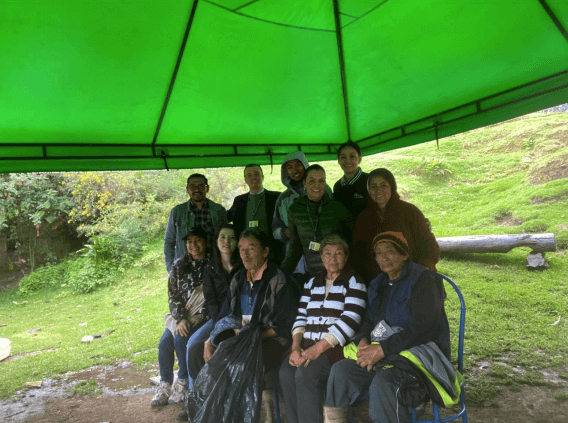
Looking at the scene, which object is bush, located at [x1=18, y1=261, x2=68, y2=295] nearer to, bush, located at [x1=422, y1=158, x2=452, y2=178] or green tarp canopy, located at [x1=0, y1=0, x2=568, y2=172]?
green tarp canopy, located at [x1=0, y1=0, x2=568, y2=172]

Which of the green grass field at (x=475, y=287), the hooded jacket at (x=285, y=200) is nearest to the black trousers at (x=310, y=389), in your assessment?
the hooded jacket at (x=285, y=200)

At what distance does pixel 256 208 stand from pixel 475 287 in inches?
212

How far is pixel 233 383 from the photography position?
2.31m

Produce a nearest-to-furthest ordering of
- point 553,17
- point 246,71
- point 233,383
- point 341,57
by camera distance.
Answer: point 553,17
point 233,383
point 246,71
point 341,57

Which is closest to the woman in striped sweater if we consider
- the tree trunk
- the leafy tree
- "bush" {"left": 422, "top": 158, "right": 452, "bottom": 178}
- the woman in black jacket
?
the woman in black jacket

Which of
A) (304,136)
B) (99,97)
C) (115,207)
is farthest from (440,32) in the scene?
(115,207)

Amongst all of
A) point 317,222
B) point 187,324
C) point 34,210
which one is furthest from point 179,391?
point 34,210

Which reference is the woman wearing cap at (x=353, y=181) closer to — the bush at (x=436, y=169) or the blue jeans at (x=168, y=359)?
the blue jeans at (x=168, y=359)

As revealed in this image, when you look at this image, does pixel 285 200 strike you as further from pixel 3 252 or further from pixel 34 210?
pixel 3 252

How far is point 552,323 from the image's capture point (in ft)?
17.8

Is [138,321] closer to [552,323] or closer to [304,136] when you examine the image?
[304,136]

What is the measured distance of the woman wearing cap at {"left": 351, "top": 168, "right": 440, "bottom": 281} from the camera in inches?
97.1

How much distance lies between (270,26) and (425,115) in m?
1.74

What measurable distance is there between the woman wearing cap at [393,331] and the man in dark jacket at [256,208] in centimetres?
151
